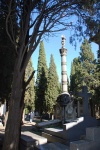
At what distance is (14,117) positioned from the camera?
21.1ft

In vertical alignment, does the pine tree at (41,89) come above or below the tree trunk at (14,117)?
above

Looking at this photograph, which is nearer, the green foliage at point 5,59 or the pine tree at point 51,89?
the green foliage at point 5,59

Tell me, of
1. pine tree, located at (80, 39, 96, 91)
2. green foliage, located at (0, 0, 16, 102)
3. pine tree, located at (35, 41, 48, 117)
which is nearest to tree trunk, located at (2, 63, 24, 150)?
green foliage, located at (0, 0, 16, 102)

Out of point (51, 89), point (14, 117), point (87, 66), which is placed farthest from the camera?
point (87, 66)

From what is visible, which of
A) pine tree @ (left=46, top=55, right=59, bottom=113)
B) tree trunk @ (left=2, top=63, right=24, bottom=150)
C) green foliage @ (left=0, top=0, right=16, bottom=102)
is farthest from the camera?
pine tree @ (left=46, top=55, right=59, bottom=113)

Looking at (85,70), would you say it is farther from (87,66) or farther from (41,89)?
(41,89)

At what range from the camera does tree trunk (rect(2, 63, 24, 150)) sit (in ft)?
20.8

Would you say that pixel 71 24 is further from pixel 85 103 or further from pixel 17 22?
pixel 85 103

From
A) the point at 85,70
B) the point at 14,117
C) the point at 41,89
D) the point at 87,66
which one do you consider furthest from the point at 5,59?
the point at 87,66

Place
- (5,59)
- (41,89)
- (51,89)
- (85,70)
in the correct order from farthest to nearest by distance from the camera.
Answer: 1. (85,70)
2. (51,89)
3. (41,89)
4. (5,59)

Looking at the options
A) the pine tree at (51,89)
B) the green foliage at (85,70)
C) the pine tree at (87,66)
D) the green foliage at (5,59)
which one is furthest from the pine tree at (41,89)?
the green foliage at (5,59)

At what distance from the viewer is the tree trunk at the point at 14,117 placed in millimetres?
6348

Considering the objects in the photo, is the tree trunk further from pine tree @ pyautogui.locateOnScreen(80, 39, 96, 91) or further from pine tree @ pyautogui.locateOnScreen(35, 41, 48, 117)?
pine tree @ pyautogui.locateOnScreen(80, 39, 96, 91)

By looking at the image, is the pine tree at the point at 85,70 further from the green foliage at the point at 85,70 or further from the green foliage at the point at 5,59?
the green foliage at the point at 5,59
